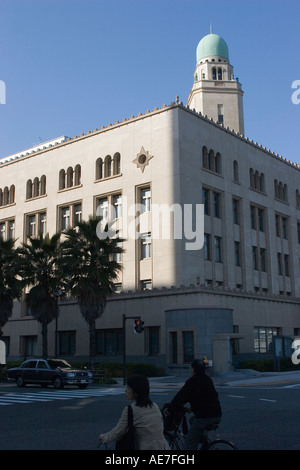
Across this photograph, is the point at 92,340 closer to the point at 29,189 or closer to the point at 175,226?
the point at 175,226

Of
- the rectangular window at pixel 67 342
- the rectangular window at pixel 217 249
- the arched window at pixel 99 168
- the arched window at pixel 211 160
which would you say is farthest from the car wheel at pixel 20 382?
the arched window at pixel 211 160

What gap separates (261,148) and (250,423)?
42.1 metres

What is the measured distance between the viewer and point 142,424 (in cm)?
621

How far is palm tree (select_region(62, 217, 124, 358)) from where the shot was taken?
3453 centimetres

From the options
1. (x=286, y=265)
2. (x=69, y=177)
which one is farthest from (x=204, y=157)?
(x=286, y=265)

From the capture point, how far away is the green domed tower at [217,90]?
63375 millimetres

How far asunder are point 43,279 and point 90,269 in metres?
4.79

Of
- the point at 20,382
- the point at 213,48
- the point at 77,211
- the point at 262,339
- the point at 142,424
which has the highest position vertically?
the point at 213,48

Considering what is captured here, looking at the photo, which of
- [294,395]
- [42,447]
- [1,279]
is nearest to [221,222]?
[1,279]

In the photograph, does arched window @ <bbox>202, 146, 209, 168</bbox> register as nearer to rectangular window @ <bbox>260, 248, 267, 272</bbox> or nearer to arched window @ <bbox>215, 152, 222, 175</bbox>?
arched window @ <bbox>215, 152, 222, 175</bbox>

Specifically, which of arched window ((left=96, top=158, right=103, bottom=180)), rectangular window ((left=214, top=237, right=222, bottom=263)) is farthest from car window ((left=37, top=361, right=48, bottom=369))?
arched window ((left=96, top=158, right=103, bottom=180))

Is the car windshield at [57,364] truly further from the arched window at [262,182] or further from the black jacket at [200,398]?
the arched window at [262,182]

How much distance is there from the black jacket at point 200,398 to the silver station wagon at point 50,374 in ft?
68.2
